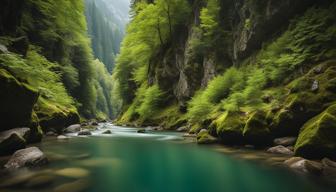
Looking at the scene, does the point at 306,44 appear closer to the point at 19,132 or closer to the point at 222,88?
the point at 222,88

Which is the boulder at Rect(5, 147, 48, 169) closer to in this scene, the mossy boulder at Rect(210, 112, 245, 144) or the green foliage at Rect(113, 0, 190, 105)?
the mossy boulder at Rect(210, 112, 245, 144)

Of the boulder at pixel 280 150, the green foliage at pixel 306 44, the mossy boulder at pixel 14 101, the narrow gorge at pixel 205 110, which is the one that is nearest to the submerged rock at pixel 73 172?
the narrow gorge at pixel 205 110

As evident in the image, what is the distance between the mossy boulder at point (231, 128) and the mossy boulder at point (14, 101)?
894 cm

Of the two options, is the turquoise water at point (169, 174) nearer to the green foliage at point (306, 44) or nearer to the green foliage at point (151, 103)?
the green foliage at point (306, 44)

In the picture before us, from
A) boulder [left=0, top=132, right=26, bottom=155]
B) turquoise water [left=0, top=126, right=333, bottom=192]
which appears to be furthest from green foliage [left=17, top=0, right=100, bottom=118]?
turquoise water [left=0, top=126, right=333, bottom=192]

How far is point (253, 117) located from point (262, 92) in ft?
12.5

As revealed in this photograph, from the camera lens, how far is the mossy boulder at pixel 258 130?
39.0ft

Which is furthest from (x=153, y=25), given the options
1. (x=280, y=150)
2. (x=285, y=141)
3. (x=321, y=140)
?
(x=321, y=140)

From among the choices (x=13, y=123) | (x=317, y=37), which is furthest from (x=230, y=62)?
(x=13, y=123)

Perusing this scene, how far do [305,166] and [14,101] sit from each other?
10.4 m

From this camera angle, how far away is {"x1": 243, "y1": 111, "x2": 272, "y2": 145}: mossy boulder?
39.0 ft

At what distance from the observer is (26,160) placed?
8.06 metres

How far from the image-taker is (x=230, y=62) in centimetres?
2511

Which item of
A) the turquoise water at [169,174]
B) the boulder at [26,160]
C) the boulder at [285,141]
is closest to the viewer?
the turquoise water at [169,174]
